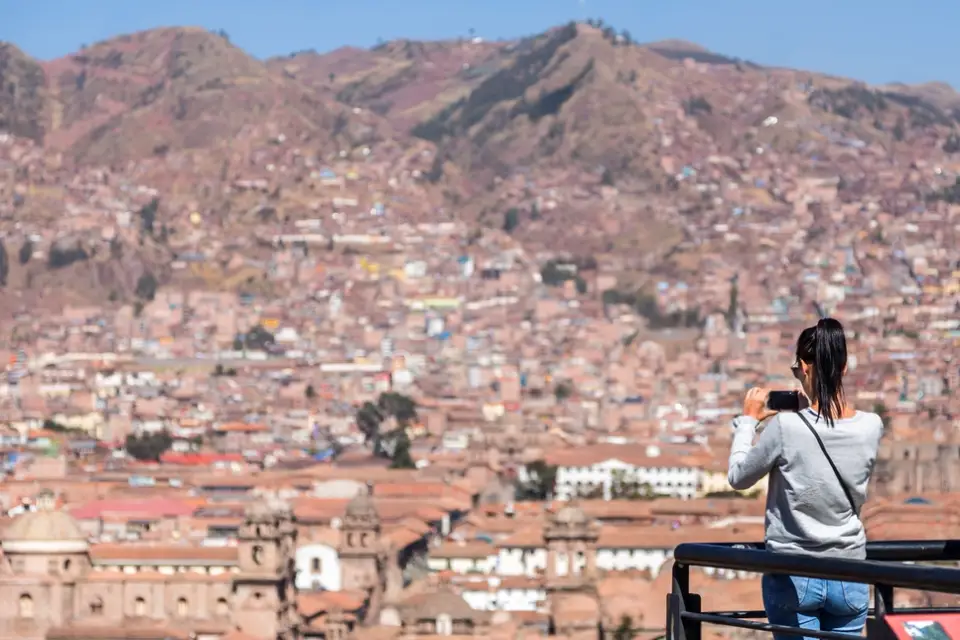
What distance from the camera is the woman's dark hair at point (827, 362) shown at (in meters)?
4.97

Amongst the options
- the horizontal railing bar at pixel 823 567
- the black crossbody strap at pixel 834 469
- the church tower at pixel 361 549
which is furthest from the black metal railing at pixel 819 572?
the church tower at pixel 361 549

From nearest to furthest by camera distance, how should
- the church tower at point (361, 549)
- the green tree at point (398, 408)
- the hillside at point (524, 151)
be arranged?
the church tower at point (361, 549) → the green tree at point (398, 408) → the hillside at point (524, 151)

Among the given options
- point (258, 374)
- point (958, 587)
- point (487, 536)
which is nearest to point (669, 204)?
point (258, 374)

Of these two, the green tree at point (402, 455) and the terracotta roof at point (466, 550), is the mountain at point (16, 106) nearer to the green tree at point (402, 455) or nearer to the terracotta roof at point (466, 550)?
the green tree at point (402, 455)

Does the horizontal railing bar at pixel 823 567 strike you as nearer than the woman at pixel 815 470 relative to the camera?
Yes

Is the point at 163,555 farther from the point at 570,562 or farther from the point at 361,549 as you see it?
the point at 570,562

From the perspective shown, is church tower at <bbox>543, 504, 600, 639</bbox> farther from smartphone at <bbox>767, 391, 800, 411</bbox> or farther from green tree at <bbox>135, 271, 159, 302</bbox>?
green tree at <bbox>135, 271, 159, 302</bbox>

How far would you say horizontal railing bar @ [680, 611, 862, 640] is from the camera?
4.55 meters

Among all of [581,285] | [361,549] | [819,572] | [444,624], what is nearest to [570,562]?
[444,624]

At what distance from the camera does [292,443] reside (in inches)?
3634

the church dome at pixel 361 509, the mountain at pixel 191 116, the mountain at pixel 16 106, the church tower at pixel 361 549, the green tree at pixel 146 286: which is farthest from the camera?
the mountain at pixel 16 106

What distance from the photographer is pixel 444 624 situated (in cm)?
4253

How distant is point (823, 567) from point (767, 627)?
184mm

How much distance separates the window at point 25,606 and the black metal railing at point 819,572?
1514 inches
